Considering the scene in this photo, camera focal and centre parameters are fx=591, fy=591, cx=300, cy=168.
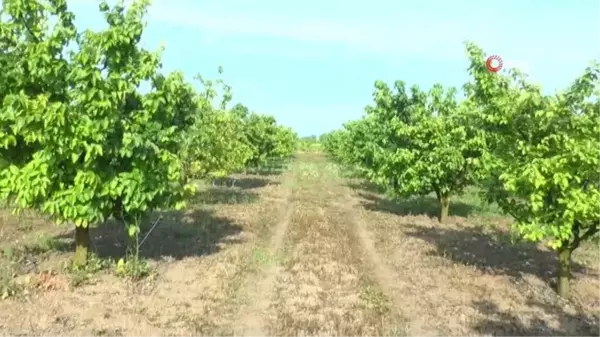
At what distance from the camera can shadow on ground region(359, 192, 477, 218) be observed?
27.2 meters

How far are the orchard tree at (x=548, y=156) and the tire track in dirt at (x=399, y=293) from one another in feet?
8.49

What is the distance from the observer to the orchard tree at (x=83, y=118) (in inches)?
448

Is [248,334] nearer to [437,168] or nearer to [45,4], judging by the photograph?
[45,4]

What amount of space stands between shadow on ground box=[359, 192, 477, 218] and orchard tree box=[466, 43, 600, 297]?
13.8 m

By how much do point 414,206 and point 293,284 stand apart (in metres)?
17.1

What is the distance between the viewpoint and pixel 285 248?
17281mm

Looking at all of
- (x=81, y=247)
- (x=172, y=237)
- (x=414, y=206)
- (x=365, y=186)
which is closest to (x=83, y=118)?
(x=81, y=247)

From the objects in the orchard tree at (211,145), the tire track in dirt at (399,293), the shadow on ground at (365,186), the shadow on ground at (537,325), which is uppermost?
the orchard tree at (211,145)

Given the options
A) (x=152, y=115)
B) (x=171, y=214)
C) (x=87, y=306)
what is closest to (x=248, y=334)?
(x=87, y=306)

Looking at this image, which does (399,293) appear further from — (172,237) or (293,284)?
(172,237)

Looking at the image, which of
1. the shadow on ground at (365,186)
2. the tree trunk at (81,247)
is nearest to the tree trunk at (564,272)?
the tree trunk at (81,247)

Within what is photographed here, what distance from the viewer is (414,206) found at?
29.2 meters

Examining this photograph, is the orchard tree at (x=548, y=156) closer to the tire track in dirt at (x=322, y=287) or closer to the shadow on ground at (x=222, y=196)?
the tire track in dirt at (x=322, y=287)

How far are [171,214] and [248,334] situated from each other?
13404 millimetres
